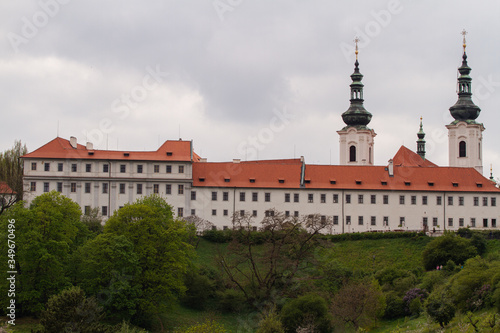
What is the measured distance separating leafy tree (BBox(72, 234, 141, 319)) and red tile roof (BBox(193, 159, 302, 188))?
23838mm

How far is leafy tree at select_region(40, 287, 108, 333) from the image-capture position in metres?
38.3

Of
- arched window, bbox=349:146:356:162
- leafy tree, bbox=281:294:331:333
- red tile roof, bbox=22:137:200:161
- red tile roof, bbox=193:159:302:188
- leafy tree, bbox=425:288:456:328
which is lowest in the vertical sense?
leafy tree, bbox=281:294:331:333

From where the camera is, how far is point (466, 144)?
296ft

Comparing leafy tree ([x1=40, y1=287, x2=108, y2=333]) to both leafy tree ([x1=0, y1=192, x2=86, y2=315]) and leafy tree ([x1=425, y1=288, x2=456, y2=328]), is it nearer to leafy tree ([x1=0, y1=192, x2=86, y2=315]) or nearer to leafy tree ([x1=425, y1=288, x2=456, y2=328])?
leafy tree ([x1=0, y1=192, x2=86, y2=315])

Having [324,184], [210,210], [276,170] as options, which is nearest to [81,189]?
[210,210]

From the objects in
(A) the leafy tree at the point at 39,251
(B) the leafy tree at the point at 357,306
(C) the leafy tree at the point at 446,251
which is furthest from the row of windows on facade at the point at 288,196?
(B) the leafy tree at the point at 357,306

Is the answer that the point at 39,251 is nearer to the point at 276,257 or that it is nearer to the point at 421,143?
the point at 276,257

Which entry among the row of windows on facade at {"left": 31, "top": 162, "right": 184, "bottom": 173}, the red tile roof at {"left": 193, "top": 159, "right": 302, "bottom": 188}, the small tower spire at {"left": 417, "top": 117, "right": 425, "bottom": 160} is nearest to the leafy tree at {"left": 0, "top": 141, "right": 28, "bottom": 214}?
the row of windows on facade at {"left": 31, "top": 162, "right": 184, "bottom": 173}

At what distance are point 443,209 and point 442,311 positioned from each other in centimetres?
3617

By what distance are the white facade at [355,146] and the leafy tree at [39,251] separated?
48169 mm

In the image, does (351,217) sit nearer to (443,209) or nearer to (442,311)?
(443,209)

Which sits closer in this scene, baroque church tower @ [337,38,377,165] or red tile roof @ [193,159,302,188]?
red tile roof @ [193,159,302,188]

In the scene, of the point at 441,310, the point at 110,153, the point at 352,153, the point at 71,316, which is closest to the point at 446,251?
the point at 441,310

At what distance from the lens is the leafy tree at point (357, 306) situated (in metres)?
48.6
